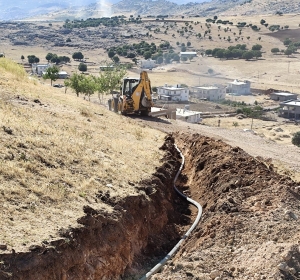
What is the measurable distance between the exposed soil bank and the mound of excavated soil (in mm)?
917

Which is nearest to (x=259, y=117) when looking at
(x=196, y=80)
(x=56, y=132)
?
(x=196, y=80)

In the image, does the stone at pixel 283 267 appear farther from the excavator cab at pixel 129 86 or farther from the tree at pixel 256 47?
the tree at pixel 256 47

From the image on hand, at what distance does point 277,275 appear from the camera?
32.1 ft

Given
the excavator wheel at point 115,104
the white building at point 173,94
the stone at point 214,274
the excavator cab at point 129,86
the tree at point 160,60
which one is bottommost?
the white building at point 173,94

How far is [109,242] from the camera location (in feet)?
37.2

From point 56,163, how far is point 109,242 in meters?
3.34

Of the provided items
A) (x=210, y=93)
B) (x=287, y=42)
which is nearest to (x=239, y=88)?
(x=210, y=93)

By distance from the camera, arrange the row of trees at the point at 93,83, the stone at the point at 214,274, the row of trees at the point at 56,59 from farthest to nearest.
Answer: the row of trees at the point at 56,59 < the row of trees at the point at 93,83 < the stone at the point at 214,274

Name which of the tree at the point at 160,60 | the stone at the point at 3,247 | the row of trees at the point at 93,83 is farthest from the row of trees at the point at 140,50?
the stone at the point at 3,247

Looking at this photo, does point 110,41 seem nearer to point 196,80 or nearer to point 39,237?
point 196,80

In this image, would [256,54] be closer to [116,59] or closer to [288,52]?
[288,52]

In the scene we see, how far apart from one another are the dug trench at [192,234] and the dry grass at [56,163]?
469 millimetres

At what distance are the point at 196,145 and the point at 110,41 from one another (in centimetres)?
14073

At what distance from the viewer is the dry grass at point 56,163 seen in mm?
10852
